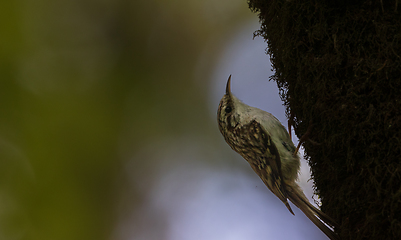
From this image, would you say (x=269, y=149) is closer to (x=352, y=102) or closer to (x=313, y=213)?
(x=313, y=213)

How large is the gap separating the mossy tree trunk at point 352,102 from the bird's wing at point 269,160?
2.71 feet

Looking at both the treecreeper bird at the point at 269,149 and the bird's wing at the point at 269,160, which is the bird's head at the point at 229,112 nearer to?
the treecreeper bird at the point at 269,149

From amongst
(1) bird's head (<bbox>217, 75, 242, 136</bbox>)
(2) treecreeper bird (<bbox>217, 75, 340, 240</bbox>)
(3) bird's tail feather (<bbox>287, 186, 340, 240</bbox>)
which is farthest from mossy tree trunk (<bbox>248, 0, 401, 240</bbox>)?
(1) bird's head (<bbox>217, 75, 242, 136</bbox>)

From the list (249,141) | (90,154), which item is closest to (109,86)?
(90,154)

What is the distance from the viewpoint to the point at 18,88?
364cm

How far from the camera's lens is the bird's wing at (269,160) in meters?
2.29

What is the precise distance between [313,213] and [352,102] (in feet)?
2.88

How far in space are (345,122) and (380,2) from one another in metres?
0.51

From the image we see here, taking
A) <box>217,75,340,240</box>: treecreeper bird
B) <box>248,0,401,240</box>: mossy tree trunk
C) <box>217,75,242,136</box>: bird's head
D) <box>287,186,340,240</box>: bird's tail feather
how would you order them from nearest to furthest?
<box>248,0,401,240</box>: mossy tree trunk → <box>287,186,340,240</box>: bird's tail feather → <box>217,75,340,240</box>: treecreeper bird → <box>217,75,242,136</box>: bird's head

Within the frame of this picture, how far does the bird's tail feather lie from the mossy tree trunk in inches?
4.5

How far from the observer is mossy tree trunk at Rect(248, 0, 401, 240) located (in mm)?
1083

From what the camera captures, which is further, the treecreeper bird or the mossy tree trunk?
the treecreeper bird

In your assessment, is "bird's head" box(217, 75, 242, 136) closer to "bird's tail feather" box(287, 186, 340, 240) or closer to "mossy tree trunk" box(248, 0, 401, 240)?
"bird's tail feather" box(287, 186, 340, 240)

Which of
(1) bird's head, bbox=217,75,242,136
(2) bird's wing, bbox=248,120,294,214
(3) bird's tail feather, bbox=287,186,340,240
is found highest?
(1) bird's head, bbox=217,75,242,136
